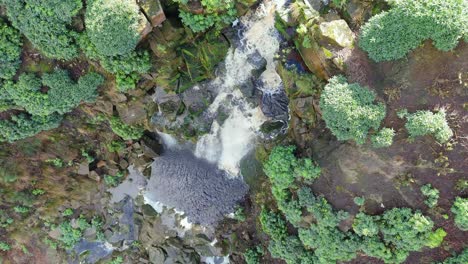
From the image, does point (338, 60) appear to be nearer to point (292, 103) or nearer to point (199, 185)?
point (292, 103)

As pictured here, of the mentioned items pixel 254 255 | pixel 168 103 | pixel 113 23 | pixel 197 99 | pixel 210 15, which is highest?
pixel 113 23

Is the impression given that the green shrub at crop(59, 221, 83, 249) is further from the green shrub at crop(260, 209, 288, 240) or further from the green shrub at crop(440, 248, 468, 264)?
the green shrub at crop(440, 248, 468, 264)

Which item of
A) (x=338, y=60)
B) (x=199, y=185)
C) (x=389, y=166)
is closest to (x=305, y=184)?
(x=389, y=166)

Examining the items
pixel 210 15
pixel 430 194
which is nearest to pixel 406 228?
→ pixel 430 194

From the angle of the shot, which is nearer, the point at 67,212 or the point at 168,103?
the point at 168,103

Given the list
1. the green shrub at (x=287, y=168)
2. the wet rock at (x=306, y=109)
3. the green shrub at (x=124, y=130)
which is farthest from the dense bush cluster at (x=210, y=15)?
the green shrub at (x=124, y=130)

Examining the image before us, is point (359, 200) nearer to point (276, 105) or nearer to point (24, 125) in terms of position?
point (276, 105)

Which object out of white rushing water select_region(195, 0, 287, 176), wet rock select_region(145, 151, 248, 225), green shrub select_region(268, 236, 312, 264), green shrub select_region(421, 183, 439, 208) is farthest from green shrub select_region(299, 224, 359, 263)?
white rushing water select_region(195, 0, 287, 176)
